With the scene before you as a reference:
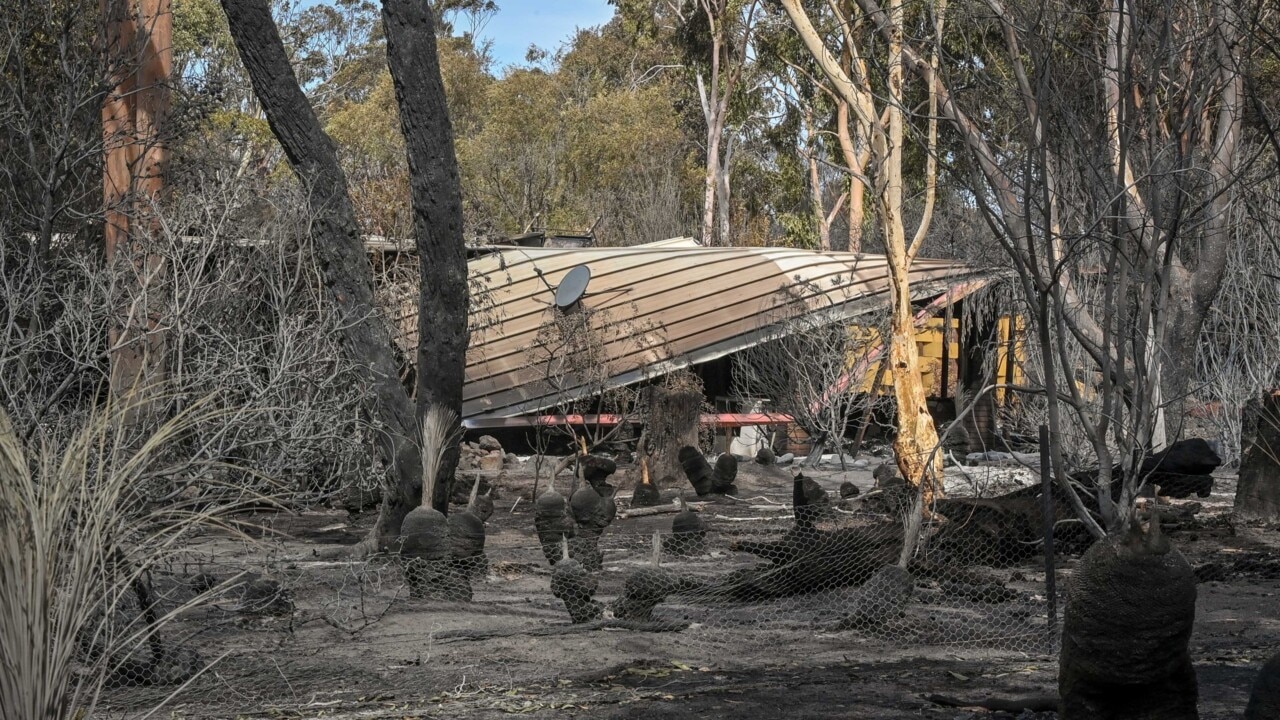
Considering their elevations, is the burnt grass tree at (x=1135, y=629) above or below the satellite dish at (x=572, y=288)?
below

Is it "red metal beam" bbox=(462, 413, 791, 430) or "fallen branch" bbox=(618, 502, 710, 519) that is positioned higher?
"red metal beam" bbox=(462, 413, 791, 430)

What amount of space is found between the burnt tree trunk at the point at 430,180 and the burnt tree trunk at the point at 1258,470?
618 cm

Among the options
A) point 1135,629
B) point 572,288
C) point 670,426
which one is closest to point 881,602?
point 1135,629

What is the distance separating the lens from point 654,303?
66.3 feet

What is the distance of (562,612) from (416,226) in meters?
3.78

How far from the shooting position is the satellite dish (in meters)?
17.0

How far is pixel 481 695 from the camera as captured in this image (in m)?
5.64

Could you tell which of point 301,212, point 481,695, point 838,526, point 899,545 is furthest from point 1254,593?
point 301,212

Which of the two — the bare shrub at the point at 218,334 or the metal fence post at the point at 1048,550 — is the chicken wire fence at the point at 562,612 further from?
the bare shrub at the point at 218,334

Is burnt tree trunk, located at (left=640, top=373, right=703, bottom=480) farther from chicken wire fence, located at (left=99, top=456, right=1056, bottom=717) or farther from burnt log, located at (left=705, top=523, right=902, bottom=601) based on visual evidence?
burnt log, located at (left=705, top=523, right=902, bottom=601)

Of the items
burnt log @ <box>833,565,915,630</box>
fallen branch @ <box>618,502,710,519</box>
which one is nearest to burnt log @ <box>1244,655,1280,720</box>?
burnt log @ <box>833,565,915,630</box>

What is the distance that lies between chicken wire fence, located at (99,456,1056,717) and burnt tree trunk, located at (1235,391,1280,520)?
2.09 m

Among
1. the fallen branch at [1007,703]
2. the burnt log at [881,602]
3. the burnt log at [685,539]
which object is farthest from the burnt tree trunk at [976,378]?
the fallen branch at [1007,703]

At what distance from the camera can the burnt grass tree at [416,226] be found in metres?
10.4
